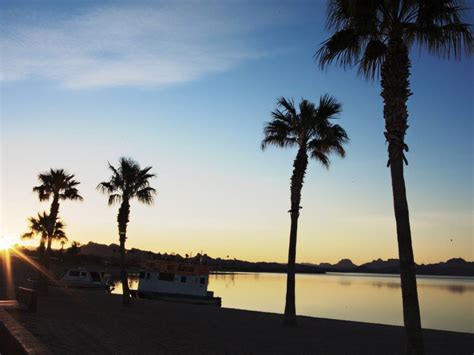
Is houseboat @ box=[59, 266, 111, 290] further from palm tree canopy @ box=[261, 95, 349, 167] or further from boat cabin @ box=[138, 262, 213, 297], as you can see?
palm tree canopy @ box=[261, 95, 349, 167]

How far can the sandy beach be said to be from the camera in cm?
1459

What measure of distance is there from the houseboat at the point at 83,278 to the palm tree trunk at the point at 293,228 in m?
33.2

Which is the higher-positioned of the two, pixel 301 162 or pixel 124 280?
pixel 301 162

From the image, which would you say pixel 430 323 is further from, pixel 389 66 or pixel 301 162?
pixel 389 66

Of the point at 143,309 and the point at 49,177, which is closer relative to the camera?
the point at 143,309

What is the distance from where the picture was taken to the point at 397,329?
23891mm

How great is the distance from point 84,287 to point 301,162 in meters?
34.9

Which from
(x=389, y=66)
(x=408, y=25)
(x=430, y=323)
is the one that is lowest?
(x=430, y=323)

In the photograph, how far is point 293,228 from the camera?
2291cm

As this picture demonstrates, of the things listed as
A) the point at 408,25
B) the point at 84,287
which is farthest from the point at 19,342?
the point at 84,287

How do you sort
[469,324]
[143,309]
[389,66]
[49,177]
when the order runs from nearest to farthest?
[389,66], [143,309], [49,177], [469,324]

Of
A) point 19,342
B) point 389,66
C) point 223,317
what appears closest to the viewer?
point 19,342

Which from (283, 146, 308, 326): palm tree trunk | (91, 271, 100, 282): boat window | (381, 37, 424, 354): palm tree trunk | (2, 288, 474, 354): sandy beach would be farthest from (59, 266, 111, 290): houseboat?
(381, 37, 424, 354): palm tree trunk

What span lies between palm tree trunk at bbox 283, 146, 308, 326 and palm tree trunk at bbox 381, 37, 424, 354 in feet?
36.0
